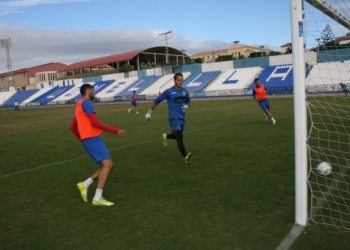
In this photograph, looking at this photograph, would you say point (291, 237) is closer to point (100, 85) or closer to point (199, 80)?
point (199, 80)

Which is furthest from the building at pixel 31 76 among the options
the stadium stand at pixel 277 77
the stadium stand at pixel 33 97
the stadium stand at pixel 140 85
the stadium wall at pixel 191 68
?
the stadium stand at pixel 277 77

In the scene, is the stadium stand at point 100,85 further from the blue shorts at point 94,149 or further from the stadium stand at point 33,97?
the blue shorts at point 94,149

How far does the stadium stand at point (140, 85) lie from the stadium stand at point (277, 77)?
18.7 meters

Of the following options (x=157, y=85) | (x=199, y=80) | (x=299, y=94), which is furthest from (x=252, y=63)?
(x=299, y=94)

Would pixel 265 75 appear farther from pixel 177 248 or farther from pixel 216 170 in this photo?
pixel 177 248

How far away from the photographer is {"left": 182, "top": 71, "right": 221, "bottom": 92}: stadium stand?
4653 centimetres

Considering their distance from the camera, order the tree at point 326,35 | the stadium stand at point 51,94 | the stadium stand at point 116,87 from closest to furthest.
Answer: the tree at point 326,35 → the stadium stand at point 116,87 → the stadium stand at point 51,94

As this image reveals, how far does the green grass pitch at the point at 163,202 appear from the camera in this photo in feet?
11.8

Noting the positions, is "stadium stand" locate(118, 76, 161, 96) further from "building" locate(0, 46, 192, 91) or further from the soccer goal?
the soccer goal

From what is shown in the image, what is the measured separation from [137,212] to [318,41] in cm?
346

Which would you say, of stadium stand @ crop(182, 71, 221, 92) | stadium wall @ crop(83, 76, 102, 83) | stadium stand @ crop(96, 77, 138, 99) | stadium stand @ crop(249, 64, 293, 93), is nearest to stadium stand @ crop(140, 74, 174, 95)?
stadium stand @ crop(182, 71, 221, 92)

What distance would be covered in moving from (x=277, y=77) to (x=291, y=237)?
39119 millimetres

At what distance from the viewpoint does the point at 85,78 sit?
6656 centimetres

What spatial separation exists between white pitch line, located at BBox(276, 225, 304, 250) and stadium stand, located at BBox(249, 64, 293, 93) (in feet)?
115
